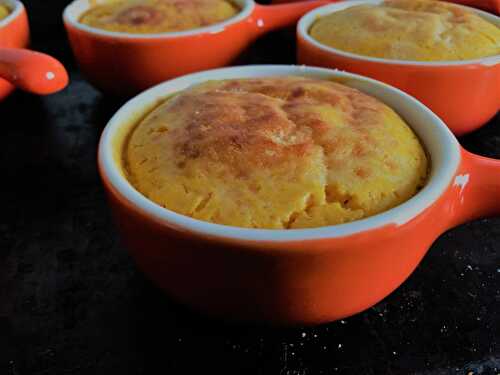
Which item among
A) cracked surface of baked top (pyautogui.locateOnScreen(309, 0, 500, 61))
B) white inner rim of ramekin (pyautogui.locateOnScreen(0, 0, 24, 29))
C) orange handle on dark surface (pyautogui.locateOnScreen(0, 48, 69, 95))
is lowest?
cracked surface of baked top (pyautogui.locateOnScreen(309, 0, 500, 61))

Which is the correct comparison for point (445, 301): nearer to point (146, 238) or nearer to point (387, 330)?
point (387, 330)

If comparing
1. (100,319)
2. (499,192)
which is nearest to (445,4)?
(499,192)

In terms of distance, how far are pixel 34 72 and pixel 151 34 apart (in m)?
0.32

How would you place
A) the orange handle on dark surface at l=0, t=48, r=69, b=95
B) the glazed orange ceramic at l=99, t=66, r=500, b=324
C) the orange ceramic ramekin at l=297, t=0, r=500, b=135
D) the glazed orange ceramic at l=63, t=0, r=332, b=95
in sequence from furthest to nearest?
the glazed orange ceramic at l=63, t=0, r=332, b=95 → the orange ceramic ramekin at l=297, t=0, r=500, b=135 → the orange handle on dark surface at l=0, t=48, r=69, b=95 → the glazed orange ceramic at l=99, t=66, r=500, b=324

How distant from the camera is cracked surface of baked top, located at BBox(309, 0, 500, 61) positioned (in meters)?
0.82

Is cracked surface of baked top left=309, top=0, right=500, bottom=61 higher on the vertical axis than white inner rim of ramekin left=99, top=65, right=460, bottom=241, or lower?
lower

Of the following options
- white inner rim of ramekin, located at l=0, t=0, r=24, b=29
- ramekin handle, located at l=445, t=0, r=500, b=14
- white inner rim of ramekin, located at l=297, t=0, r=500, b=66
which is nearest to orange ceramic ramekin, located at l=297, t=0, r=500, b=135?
white inner rim of ramekin, located at l=297, t=0, r=500, b=66

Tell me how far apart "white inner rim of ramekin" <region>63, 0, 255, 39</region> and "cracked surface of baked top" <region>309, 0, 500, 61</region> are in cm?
14

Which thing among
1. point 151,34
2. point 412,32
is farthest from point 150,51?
point 412,32

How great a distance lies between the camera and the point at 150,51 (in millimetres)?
897

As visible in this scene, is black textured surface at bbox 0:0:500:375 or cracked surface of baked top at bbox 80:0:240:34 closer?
black textured surface at bbox 0:0:500:375

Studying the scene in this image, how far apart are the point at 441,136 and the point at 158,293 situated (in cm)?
35

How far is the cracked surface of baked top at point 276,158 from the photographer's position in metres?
0.51

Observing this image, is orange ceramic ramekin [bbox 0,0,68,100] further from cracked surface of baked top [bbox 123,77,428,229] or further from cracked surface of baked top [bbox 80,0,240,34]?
cracked surface of baked top [bbox 80,0,240,34]
